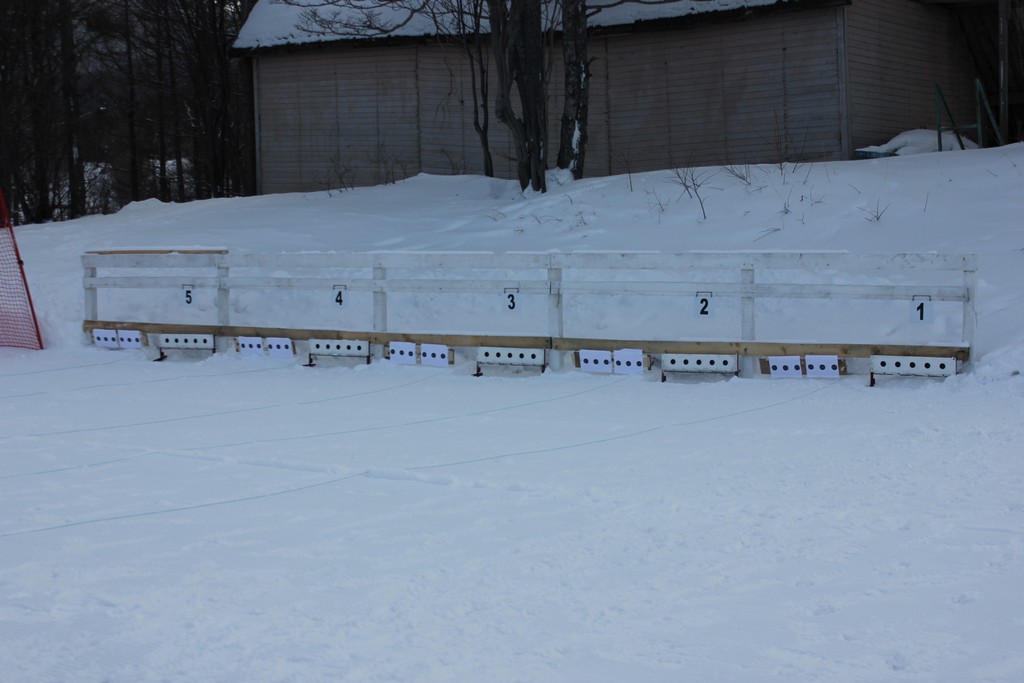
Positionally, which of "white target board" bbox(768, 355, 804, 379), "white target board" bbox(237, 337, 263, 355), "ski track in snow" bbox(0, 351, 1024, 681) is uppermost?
"white target board" bbox(237, 337, 263, 355)

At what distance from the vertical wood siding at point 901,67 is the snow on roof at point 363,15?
2.67m

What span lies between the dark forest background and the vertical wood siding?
590 inches

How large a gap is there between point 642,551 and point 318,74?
2229cm

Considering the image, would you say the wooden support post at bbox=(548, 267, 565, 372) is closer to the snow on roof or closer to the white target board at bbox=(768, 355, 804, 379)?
the white target board at bbox=(768, 355, 804, 379)

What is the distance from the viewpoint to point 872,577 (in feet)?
15.9

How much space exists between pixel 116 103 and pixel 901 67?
32.3 meters

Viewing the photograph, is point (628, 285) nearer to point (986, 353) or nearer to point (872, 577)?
point (986, 353)

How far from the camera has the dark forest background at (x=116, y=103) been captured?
1251 inches

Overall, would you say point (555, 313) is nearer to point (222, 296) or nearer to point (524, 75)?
point (222, 296)

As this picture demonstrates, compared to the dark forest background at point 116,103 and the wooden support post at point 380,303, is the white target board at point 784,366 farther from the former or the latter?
the dark forest background at point 116,103

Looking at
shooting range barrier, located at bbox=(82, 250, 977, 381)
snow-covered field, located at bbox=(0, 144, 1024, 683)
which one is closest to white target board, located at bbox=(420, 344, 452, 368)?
shooting range barrier, located at bbox=(82, 250, 977, 381)

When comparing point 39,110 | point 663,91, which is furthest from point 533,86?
point 39,110

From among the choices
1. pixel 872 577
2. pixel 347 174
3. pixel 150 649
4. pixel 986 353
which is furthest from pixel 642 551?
pixel 347 174

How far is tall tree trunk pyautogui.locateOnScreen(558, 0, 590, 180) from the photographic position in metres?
19.7
